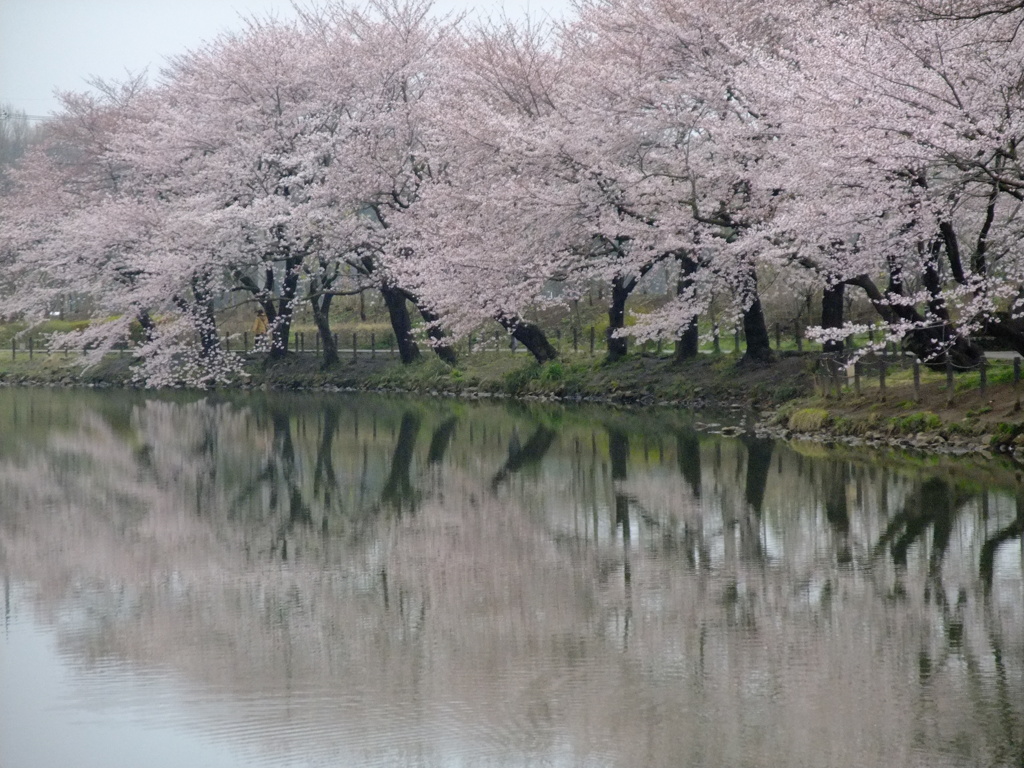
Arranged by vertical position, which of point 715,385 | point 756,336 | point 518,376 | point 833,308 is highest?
point 833,308

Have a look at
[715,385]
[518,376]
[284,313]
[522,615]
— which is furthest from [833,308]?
[284,313]

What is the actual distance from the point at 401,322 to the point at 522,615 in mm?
23460

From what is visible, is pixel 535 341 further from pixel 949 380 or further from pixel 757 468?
pixel 757 468

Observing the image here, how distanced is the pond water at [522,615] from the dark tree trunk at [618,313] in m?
9.23

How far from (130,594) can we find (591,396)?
17010 mm

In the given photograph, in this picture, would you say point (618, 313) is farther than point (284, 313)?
No

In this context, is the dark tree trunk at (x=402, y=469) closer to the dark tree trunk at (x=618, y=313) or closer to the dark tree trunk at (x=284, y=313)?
the dark tree trunk at (x=618, y=313)

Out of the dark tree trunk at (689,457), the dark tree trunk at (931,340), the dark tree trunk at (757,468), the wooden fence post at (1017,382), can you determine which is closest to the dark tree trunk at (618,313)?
the dark tree trunk at (689,457)

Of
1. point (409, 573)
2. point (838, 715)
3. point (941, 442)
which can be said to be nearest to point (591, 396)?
point (941, 442)

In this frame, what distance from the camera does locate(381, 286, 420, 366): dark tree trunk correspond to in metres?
30.8

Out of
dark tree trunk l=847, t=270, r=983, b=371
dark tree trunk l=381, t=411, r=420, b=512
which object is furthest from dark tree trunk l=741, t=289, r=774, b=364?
dark tree trunk l=381, t=411, r=420, b=512

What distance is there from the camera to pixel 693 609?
8078mm

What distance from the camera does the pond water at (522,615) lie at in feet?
19.1

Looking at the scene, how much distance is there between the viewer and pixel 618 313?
2533 cm
